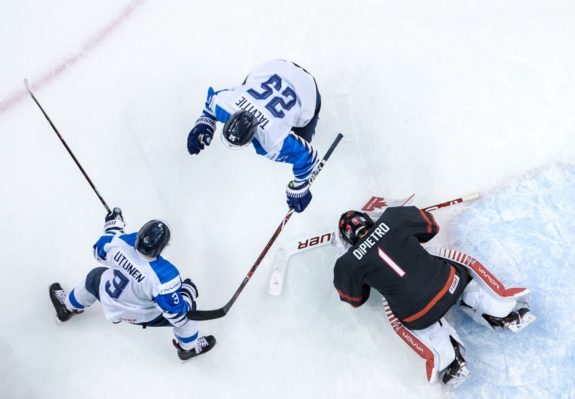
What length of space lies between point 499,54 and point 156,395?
3076 millimetres

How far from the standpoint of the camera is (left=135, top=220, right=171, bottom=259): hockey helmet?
8.90ft

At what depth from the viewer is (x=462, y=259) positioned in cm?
323

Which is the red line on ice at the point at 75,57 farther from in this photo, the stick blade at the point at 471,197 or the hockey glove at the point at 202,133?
the stick blade at the point at 471,197

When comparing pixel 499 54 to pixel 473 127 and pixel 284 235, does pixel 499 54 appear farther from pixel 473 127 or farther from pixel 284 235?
pixel 284 235

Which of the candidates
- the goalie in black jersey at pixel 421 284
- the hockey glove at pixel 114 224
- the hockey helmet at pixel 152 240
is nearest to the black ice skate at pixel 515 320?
the goalie in black jersey at pixel 421 284

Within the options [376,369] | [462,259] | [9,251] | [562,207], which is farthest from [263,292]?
[562,207]

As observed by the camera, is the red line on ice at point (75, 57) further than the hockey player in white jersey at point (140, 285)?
Yes

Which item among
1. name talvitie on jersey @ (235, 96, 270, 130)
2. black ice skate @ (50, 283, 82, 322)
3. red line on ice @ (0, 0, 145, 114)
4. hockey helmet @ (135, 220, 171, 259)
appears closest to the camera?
hockey helmet @ (135, 220, 171, 259)

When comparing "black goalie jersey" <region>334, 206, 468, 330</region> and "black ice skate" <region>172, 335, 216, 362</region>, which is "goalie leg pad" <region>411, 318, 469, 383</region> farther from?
"black ice skate" <region>172, 335, 216, 362</region>

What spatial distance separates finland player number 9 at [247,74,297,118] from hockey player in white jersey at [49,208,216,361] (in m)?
0.86

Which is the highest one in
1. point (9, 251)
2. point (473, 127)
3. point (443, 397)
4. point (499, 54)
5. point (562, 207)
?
point (9, 251)

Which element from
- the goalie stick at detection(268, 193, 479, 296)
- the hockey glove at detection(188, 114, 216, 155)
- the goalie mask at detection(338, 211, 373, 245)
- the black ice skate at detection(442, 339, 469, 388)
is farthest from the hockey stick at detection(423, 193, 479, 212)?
the hockey glove at detection(188, 114, 216, 155)

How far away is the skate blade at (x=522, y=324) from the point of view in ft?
10.5

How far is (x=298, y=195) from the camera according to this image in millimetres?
3367
